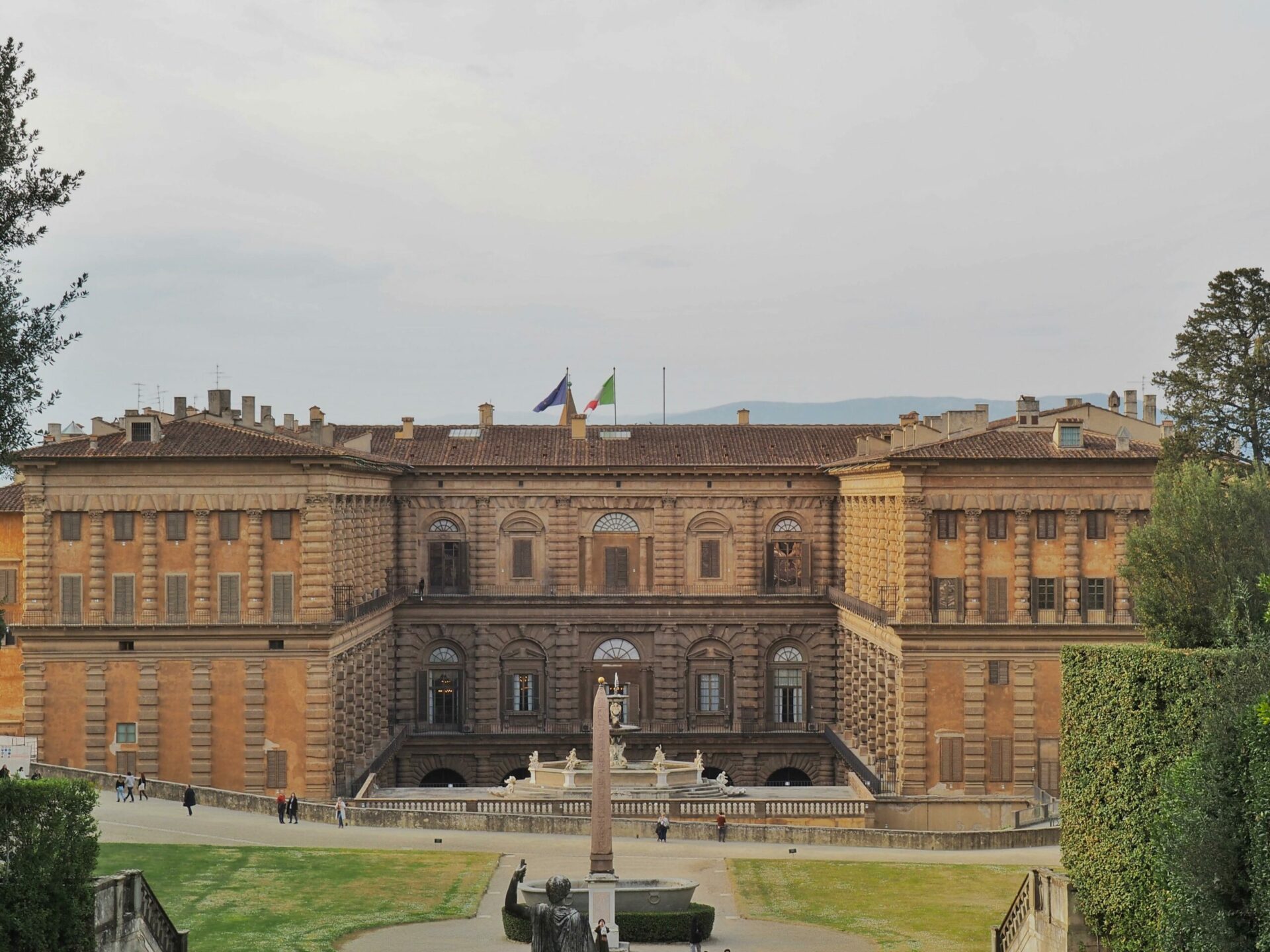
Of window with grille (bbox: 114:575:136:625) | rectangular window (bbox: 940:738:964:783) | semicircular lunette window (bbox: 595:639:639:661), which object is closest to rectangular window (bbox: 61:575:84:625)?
window with grille (bbox: 114:575:136:625)

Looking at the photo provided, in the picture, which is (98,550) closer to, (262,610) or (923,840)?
(262,610)

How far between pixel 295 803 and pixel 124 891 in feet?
78.3

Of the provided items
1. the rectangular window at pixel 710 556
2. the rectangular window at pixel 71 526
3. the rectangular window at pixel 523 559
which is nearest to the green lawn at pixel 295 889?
the rectangular window at pixel 71 526

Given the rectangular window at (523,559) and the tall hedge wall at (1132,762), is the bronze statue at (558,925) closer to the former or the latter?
the tall hedge wall at (1132,762)

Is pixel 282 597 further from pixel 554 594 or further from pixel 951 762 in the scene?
pixel 951 762

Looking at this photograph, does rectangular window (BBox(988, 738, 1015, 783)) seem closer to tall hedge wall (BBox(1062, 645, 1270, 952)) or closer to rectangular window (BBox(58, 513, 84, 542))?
tall hedge wall (BBox(1062, 645, 1270, 952))

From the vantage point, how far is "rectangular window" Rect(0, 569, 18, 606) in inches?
2911

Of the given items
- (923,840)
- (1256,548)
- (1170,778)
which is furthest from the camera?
(923,840)

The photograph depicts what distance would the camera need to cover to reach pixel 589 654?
83438 millimetres

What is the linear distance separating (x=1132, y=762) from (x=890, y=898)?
14650 mm

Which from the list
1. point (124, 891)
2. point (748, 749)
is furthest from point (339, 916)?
point (748, 749)

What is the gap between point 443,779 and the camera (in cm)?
8075

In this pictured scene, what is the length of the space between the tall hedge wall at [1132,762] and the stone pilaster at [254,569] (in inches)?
1268

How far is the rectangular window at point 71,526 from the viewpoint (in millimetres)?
66000
